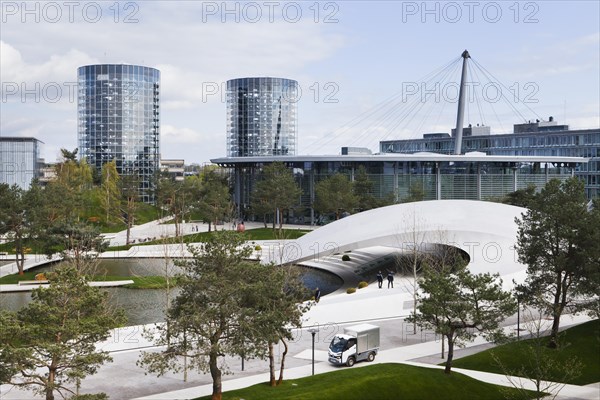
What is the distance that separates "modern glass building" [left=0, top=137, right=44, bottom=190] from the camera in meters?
108

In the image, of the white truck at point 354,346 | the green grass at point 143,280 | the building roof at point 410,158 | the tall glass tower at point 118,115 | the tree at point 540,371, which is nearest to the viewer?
the tree at point 540,371

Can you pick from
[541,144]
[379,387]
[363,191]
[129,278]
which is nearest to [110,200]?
[363,191]

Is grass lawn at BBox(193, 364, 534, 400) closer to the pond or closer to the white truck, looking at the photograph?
the white truck

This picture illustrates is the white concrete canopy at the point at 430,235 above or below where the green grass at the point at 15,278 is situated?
above

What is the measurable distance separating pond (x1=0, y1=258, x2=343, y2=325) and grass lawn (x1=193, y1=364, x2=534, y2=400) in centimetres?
722

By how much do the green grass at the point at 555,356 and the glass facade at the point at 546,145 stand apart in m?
75.0

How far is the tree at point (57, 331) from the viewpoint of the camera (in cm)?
1558

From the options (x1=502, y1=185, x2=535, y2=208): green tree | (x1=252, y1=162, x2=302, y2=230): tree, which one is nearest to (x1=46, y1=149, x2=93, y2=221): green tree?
(x1=252, y1=162, x2=302, y2=230): tree

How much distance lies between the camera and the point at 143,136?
109 metres

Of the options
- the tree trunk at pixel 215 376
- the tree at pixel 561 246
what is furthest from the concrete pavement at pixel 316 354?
the tree at pixel 561 246

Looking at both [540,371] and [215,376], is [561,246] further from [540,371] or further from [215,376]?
[215,376]

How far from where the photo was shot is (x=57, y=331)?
16078 mm

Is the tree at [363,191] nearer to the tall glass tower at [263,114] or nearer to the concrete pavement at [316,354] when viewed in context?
the concrete pavement at [316,354]

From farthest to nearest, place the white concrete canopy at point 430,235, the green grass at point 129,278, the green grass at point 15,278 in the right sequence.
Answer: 1. the green grass at point 15,278
2. the white concrete canopy at point 430,235
3. the green grass at point 129,278
